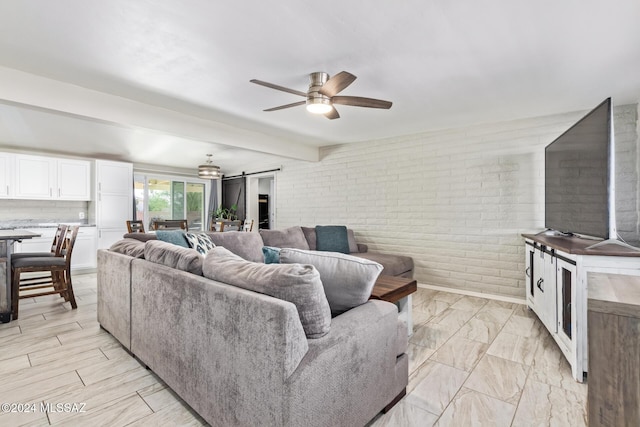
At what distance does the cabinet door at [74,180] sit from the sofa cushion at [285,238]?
12.3ft

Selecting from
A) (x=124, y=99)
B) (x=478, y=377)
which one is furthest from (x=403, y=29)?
(x=124, y=99)

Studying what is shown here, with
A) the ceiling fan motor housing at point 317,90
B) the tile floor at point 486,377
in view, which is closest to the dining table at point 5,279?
→ the ceiling fan motor housing at point 317,90

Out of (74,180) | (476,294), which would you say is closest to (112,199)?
(74,180)

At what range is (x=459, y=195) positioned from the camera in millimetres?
4207

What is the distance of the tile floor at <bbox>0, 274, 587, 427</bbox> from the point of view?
5.44ft

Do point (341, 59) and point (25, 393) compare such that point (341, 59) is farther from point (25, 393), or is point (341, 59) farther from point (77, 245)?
point (77, 245)

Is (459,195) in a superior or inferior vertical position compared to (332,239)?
superior

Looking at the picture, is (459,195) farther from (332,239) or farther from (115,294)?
(115,294)

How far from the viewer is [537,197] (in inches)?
145

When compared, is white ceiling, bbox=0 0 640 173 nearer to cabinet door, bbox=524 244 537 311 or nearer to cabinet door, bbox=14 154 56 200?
cabinet door, bbox=14 154 56 200

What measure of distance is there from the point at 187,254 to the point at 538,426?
6.85 feet

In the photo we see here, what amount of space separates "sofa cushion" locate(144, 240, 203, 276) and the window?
18.0 ft

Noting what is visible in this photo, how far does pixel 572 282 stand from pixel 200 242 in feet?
10.1

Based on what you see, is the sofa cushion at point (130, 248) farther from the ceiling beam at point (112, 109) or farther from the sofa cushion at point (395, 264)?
the sofa cushion at point (395, 264)
